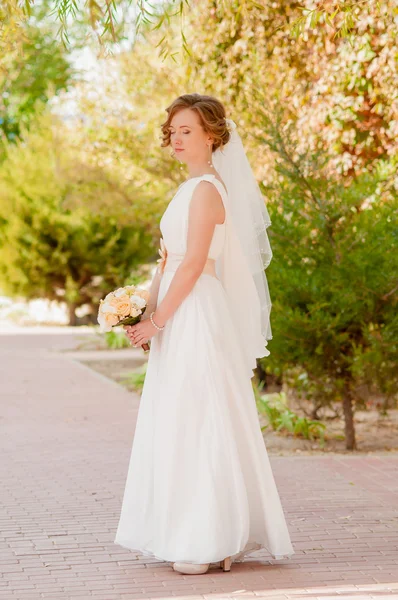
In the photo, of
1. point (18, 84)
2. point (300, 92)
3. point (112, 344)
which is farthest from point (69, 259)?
point (300, 92)

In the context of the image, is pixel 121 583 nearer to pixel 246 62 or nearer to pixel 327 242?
pixel 327 242

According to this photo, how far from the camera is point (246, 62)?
11.1m

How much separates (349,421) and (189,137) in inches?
180

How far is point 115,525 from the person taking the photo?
5941mm

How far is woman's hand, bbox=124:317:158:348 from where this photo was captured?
16.1 ft

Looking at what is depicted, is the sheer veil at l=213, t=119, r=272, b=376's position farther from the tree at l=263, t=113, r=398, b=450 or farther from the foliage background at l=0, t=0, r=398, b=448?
the tree at l=263, t=113, r=398, b=450

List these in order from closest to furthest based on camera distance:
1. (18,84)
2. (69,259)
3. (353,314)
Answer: (353,314), (69,259), (18,84)

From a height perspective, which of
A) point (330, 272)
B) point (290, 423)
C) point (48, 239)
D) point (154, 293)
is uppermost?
point (48, 239)

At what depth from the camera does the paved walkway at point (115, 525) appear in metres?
4.64

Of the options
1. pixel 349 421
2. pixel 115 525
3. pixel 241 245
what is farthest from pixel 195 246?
pixel 349 421

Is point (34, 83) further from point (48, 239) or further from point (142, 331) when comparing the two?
point (142, 331)

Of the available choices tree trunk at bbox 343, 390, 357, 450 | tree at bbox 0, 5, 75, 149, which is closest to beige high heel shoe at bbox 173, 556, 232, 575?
tree trunk at bbox 343, 390, 357, 450

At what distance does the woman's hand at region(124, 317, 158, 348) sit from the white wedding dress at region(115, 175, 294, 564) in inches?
3.7

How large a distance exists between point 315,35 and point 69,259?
1679cm
